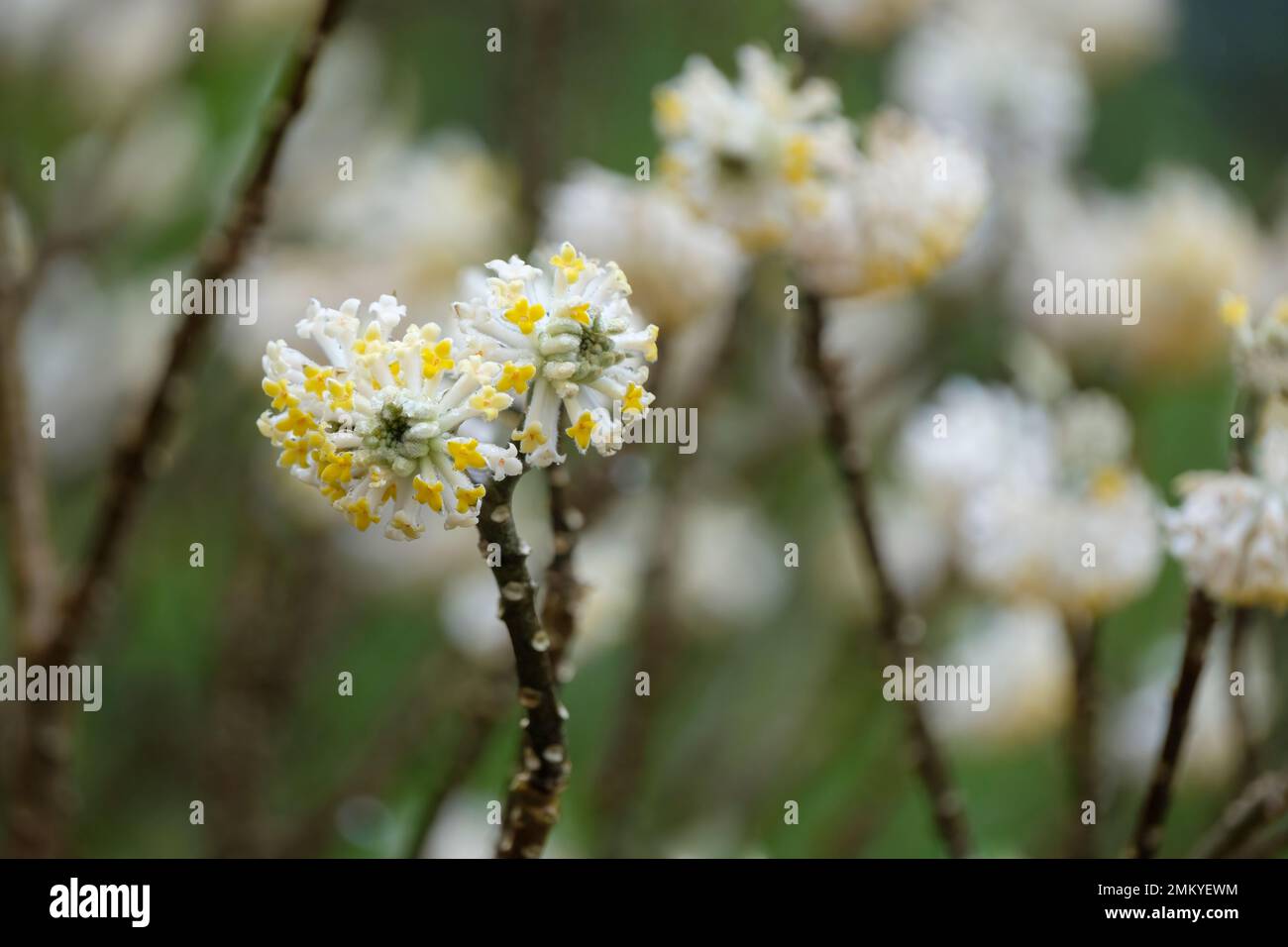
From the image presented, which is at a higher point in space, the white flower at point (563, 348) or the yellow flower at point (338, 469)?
the white flower at point (563, 348)

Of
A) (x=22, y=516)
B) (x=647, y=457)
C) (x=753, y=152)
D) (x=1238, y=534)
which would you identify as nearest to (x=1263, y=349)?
(x=1238, y=534)

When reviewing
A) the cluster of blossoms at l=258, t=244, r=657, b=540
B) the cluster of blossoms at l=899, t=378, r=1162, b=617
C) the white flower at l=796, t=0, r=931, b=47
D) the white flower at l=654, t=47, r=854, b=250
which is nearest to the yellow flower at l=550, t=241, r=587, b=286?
the cluster of blossoms at l=258, t=244, r=657, b=540

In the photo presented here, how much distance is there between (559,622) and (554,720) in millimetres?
62

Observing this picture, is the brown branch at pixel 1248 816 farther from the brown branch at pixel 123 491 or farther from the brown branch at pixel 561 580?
the brown branch at pixel 123 491

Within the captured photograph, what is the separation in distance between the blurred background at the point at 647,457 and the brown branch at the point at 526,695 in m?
0.29

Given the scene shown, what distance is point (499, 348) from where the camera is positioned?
0.85ft

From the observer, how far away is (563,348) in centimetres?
26

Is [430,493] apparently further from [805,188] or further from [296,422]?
[805,188]

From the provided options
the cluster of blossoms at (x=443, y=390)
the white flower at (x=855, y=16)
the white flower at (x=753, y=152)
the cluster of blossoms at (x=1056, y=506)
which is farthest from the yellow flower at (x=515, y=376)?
the white flower at (x=855, y=16)

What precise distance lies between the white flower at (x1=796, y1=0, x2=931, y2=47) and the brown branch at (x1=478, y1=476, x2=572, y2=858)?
42 centimetres

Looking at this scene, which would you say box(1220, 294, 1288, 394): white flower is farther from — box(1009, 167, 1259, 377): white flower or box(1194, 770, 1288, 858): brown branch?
box(1009, 167, 1259, 377): white flower

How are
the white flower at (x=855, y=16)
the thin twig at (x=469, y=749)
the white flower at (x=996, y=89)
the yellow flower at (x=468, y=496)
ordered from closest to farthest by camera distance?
the yellow flower at (x=468, y=496), the thin twig at (x=469, y=749), the white flower at (x=855, y=16), the white flower at (x=996, y=89)

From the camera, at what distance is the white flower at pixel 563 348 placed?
0.26 meters

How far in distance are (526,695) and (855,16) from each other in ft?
1.47
